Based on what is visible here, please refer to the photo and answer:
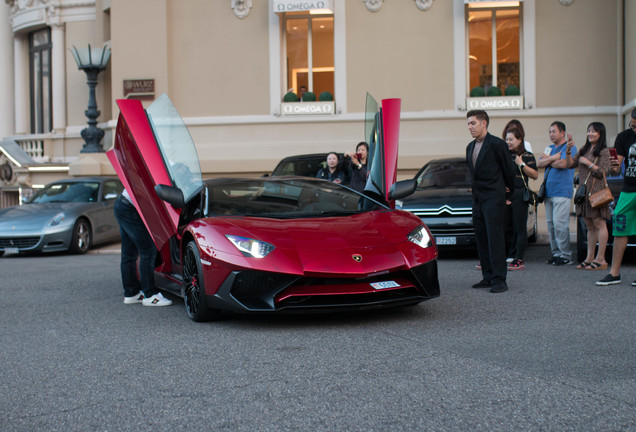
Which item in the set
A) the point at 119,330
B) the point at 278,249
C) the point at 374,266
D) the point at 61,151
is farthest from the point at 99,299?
the point at 61,151

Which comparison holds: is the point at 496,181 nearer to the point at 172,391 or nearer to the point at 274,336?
the point at 274,336

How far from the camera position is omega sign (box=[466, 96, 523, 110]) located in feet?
56.5

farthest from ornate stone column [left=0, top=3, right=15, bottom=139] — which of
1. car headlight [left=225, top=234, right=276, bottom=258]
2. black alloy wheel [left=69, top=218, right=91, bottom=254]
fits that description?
car headlight [left=225, top=234, right=276, bottom=258]

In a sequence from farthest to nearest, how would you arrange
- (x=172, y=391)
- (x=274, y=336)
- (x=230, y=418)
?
(x=274, y=336) → (x=172, y=391) → (x=230, y=418)

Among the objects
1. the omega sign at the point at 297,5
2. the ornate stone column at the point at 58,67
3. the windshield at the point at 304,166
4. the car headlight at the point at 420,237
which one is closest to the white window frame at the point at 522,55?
the omega sign at the point at 297,5

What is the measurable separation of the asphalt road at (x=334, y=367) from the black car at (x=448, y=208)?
9.28 feet

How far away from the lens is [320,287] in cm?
564

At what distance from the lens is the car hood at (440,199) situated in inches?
408

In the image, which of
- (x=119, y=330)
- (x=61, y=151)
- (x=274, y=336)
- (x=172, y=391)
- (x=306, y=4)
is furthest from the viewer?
(x=61, y=151)

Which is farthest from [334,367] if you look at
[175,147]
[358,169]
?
[358,169]

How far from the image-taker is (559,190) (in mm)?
9594

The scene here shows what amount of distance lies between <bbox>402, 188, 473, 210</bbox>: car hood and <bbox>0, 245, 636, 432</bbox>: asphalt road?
Answer: 3.05 m

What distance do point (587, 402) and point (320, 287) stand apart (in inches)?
89.3

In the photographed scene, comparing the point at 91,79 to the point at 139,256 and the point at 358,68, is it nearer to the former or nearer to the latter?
the point at 358,68
